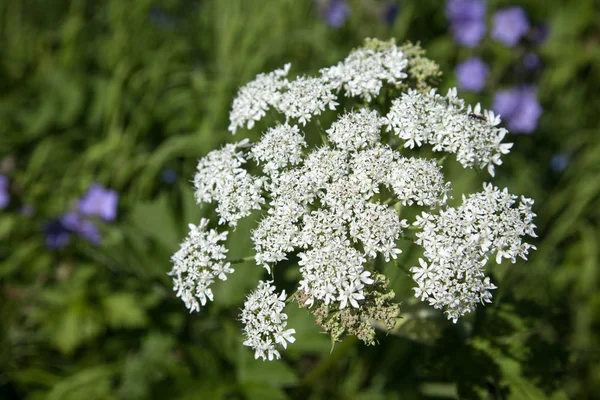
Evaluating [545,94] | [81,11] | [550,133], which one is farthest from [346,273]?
[81,11]

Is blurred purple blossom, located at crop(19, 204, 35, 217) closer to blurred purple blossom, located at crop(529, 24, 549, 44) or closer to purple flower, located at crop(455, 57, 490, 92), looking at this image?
purple flower, located at crop(455, 57, 490, 92)

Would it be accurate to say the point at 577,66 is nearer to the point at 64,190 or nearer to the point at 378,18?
the point at 378,18

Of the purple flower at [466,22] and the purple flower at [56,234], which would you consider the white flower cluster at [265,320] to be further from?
the purple flower at [466,22]

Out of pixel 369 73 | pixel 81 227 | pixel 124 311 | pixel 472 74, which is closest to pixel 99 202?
pixel 81 227

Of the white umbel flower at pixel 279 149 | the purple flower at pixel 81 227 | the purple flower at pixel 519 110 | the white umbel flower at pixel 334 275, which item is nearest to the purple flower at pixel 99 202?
the purple flower at pixel 81 227

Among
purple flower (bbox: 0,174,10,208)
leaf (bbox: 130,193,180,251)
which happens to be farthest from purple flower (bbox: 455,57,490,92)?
purple flower (bbox: 0,174,10,208)

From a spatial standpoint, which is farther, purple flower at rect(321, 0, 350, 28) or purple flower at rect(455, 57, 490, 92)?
purple flower at rect(321, 0, 350, 28)
